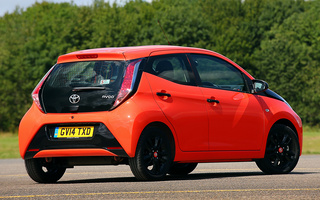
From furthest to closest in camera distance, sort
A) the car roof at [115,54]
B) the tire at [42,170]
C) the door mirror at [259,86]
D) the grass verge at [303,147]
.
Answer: the grass verge at [303,147] → the door mirror at [259,86] → the tire at [42,170] → the car roof at [115,54]

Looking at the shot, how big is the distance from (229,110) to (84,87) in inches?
86.5

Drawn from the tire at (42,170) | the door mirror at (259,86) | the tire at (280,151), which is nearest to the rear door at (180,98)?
the door mirror at (259,86)

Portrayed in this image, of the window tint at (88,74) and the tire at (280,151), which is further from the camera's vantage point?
the tire at (280,151)

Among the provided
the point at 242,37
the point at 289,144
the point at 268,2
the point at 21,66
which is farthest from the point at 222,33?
the point at 289,144

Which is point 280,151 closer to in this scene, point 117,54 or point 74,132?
point 117,54

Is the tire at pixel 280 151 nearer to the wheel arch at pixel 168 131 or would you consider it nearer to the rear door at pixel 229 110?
the rear door at pixel 229 110

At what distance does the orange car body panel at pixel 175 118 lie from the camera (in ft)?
26.8

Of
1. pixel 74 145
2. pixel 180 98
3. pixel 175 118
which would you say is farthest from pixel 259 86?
pixel 74 145

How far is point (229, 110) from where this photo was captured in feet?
30.9

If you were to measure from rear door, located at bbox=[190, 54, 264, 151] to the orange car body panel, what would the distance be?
1 centimetres

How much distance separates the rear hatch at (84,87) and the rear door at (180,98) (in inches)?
19.3

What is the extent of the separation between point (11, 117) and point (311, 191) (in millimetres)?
63993

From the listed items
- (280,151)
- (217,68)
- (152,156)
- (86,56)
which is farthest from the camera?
(217,68)

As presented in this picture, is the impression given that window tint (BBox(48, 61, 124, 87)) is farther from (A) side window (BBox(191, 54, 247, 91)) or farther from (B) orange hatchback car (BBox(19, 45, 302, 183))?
(A) side window (BBox(191, 54, 247, 91))
